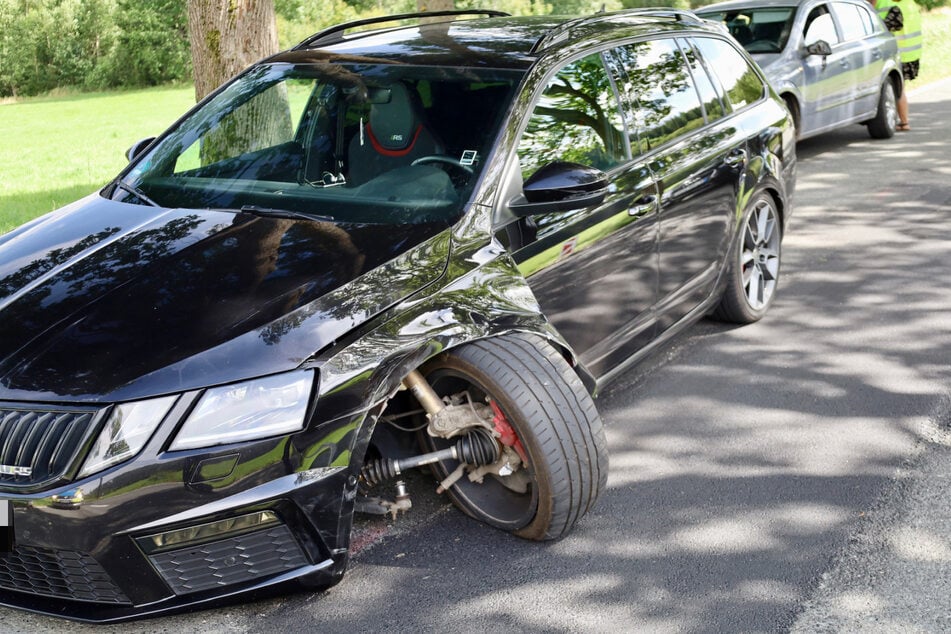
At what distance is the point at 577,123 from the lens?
4.16 m

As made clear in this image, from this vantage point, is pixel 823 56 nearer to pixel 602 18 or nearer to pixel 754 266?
pixel 754 266

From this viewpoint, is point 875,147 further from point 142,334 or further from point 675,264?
point 142,334

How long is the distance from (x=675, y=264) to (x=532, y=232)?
3.75 feet

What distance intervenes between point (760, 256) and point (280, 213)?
10.2 ft

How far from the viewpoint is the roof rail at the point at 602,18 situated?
4.25 meters

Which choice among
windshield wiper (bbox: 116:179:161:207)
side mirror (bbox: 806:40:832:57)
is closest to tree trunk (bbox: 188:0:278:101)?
windshield wiper (bbox: 116:179:161:207)

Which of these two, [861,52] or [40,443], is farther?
[861,52]

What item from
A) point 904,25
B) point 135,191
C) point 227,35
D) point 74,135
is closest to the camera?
point 135,191

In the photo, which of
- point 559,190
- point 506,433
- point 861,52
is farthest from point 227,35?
point 861,52

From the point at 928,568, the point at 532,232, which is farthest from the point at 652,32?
the point at 928,568

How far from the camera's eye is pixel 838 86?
10.6 metres

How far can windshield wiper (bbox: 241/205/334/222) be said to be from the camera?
12.0 feet

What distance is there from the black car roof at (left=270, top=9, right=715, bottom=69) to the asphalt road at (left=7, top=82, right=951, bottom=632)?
5.52ft

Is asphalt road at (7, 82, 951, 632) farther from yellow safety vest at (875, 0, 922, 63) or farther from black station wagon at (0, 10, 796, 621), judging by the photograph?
yellow safety vest at (875, 0, 922, 63)
